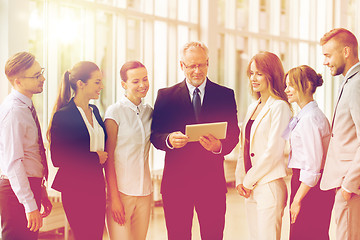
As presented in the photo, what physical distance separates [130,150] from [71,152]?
15.8 inches

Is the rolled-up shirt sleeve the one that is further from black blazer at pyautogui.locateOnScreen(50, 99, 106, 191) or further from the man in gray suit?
the man in gray suit

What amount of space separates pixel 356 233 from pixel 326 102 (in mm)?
8344

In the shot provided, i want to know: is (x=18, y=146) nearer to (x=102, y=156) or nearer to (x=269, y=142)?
(x=102, y=156)

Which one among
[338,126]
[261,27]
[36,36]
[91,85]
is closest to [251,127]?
[338,126]

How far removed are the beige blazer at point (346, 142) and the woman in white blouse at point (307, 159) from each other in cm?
9

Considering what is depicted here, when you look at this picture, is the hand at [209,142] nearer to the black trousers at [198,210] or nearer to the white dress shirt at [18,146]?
the black trousers at [198,210]

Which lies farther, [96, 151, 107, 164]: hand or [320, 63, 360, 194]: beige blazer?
[96, 151, 107, 164]: hand

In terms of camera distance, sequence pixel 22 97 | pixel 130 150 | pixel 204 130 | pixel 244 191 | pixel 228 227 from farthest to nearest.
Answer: pixel 228 227 < pixel 244 191 < pixel 130 150 < pixel 204 130 < pixel 22 97

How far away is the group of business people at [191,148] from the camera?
2658 mm

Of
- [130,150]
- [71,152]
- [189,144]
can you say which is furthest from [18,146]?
[189,144]

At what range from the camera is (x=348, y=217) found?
2754 mm

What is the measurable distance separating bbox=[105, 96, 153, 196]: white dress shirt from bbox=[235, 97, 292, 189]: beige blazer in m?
0.71

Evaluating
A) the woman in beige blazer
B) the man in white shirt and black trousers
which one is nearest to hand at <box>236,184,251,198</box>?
the woman in beige blazer

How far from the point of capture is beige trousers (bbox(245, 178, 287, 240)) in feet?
9.45
